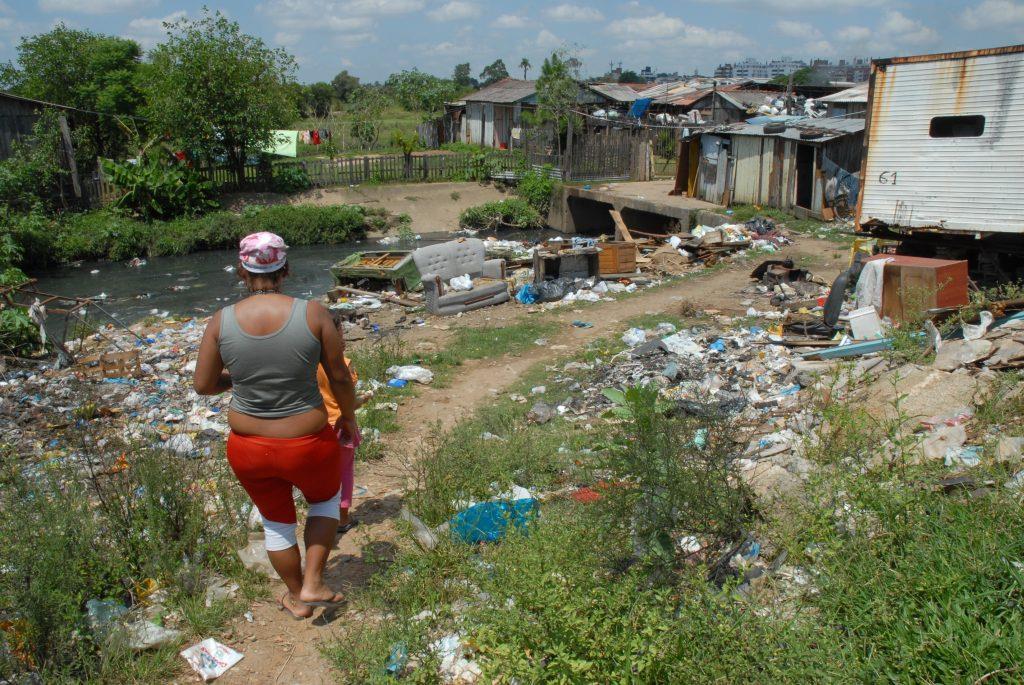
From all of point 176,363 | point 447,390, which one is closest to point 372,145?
point 176,363

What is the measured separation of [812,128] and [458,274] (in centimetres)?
995

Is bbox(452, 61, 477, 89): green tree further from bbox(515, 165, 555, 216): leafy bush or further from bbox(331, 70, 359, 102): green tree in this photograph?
bbox(515, 165, 555, 216): leafy bush

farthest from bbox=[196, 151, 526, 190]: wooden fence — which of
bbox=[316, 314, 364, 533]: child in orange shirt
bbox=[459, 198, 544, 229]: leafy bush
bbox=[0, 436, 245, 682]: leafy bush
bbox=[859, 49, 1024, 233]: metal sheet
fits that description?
bbox=[316, 314, 364, 533]: child in orange shirt

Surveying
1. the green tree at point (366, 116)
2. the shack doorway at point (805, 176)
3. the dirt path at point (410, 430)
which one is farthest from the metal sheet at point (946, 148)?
the green tree at point (366, 116)

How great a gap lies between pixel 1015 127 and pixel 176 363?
1044cm

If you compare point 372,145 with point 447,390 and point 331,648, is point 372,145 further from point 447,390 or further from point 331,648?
point 331,648

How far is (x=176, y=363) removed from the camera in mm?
9430

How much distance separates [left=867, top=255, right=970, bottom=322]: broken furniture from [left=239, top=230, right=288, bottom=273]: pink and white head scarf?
6138mm

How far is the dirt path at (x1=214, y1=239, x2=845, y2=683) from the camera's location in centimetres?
296

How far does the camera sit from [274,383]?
288 centimetres

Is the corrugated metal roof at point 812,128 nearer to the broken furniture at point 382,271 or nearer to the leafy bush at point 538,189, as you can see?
the leafy bush at point 538,189

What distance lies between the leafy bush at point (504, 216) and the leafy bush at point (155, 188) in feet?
26.1

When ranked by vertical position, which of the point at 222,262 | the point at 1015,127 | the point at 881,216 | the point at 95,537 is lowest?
the point at 222,262

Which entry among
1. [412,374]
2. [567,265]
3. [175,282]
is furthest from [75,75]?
[412,374]
